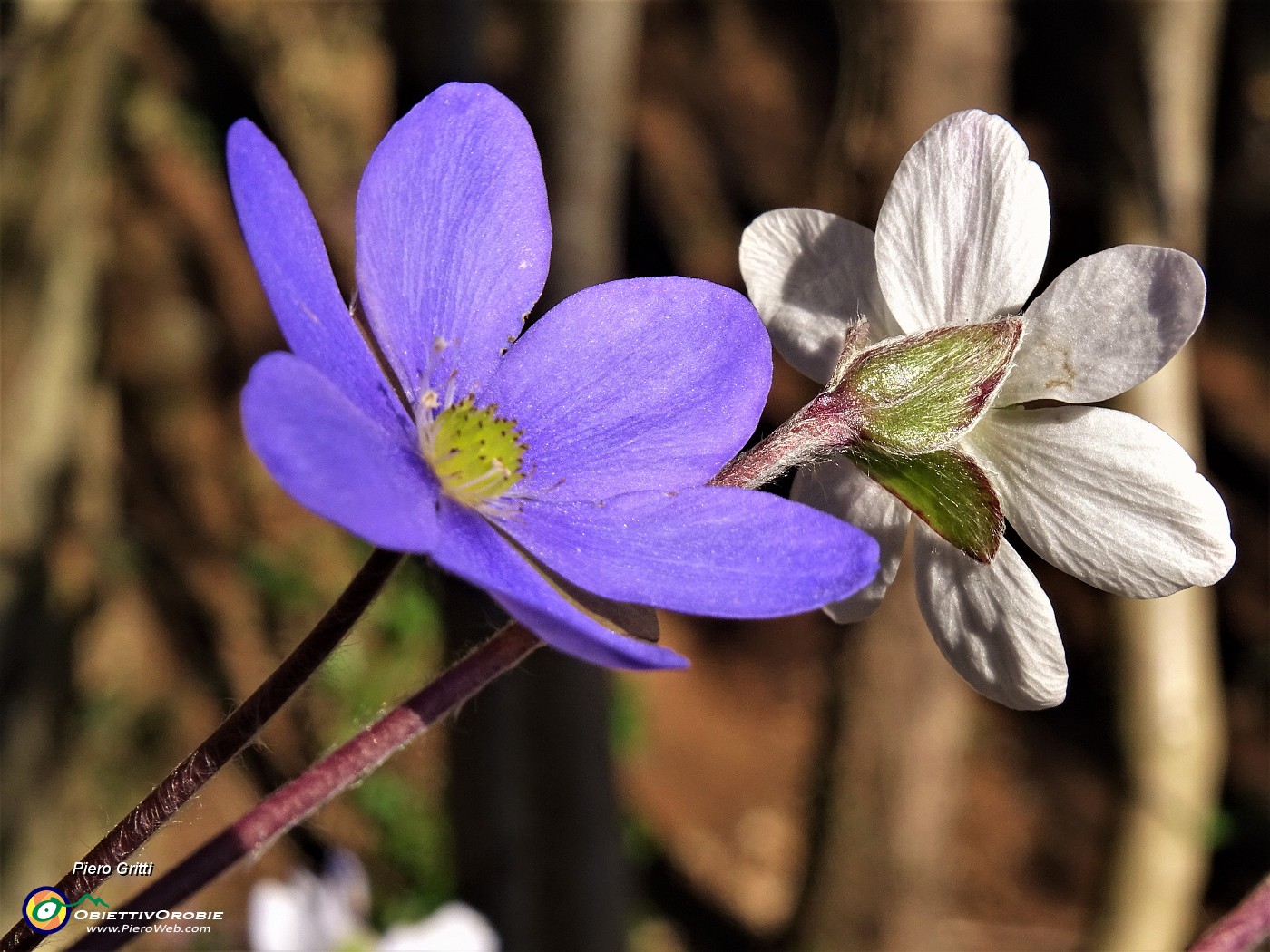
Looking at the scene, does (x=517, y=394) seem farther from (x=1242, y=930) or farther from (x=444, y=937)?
(x=444, y=937)

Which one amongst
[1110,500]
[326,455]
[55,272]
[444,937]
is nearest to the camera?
[326,455]

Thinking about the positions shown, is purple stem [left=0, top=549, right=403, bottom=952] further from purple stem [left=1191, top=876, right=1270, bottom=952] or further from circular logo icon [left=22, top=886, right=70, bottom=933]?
purple stem [left=1191, top=876, right=1270, bottom=952]

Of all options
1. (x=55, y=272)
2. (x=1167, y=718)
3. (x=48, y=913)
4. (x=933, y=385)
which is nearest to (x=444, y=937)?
(x=48, y=913)

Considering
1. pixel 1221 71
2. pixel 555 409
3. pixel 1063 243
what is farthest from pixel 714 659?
pixel 555 409

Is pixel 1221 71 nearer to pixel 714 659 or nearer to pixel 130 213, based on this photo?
pixel 714 659

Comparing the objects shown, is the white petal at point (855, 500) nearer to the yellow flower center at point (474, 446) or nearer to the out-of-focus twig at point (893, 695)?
the yellow flower center at point (474, 446)

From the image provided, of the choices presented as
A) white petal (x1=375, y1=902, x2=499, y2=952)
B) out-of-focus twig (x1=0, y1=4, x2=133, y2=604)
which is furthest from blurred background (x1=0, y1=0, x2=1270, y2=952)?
white petal (x1=375, y1=902, x2=499, y2=952)

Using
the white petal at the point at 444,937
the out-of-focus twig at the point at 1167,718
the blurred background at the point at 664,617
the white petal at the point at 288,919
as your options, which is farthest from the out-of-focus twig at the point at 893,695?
the white petal at the point at 288,919

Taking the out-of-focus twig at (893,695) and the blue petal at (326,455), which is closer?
the blue petal at (326,455)

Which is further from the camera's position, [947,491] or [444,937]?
[444,937]
